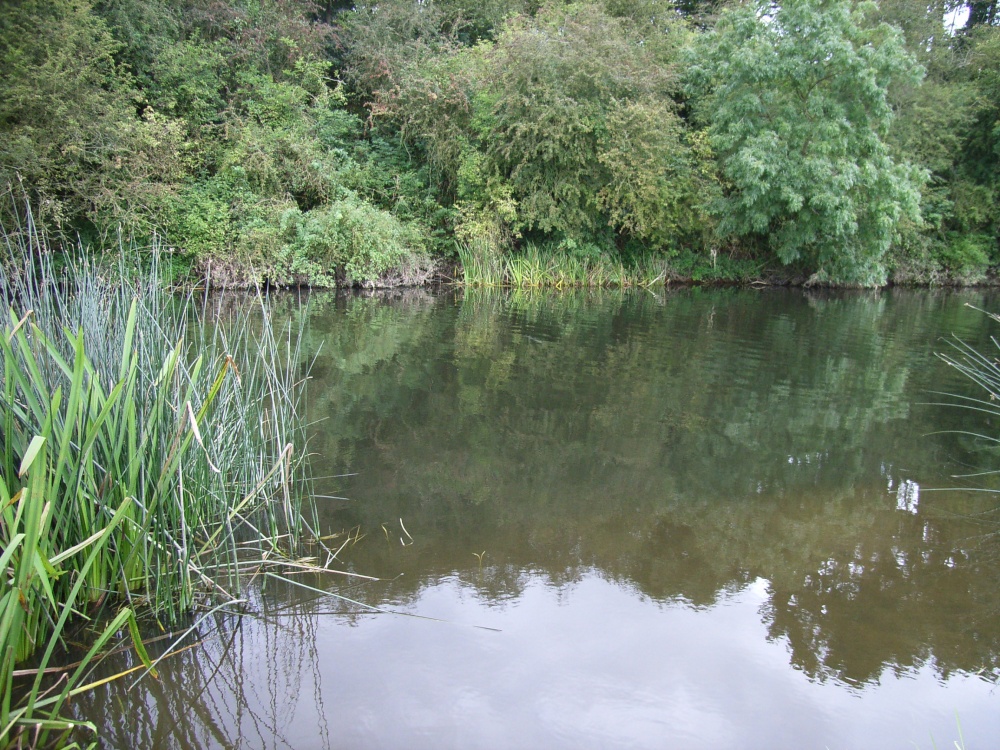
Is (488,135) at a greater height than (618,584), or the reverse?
(488,135)

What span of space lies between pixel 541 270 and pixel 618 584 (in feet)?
46.3

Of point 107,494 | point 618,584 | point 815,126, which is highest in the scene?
point 815,126

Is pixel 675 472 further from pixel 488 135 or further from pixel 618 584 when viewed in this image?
pixel 488 135

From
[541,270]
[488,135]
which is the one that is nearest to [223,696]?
[541,270]

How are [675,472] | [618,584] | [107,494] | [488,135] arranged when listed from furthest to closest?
[488,135]
[675,472]
[618,584]
[107,494]

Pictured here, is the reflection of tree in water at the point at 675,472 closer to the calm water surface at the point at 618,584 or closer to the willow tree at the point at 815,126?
the calm water surface at the point at 618,584

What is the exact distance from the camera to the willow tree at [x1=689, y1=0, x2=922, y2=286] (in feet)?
51.5

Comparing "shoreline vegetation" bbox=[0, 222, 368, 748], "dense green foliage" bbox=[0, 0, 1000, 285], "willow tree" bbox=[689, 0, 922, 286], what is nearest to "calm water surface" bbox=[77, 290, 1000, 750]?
"shoreline vegetation" bbox=[0, 222, 368, 748]

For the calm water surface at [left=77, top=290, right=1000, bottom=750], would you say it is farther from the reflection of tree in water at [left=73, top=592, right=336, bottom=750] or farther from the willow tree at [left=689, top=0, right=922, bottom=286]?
the willow tree at [left=689, top=0, right=922, bottom=286]

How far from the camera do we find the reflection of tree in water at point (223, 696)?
2.60 metres

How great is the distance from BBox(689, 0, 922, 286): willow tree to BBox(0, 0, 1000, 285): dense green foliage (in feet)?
0.18

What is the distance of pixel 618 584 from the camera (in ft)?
12.5

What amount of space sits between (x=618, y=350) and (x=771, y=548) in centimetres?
565

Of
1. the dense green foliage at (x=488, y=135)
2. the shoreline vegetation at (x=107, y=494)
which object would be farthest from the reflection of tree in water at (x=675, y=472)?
the dense green foliage at (x=488, y=135)
